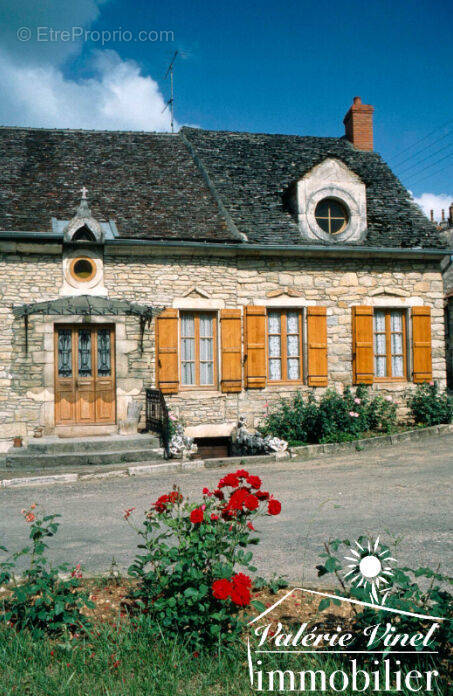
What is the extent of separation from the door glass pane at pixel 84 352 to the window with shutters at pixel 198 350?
1.77 m

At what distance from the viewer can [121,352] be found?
1073 cm

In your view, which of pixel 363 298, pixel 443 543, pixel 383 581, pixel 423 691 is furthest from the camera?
pixel 363 298

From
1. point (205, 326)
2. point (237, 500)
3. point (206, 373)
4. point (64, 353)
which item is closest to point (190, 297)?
point (205, 326)

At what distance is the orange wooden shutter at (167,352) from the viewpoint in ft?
35.5

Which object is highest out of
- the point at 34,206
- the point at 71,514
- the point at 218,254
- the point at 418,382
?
the point at 34,206

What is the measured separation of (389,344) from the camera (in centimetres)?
1241

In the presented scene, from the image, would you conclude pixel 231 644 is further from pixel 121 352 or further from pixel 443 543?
pixel 121 352

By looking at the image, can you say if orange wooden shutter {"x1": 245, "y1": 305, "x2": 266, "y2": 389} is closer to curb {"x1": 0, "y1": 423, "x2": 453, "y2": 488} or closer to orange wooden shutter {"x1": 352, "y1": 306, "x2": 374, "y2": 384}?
curb {"x1": 0, "y1": 423, "x2": 453, "y2": 488}

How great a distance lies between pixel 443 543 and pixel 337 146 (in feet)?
40.5

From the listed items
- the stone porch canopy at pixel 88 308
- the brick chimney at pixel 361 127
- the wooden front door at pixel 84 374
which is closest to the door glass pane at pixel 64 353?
the wooden front door at pixel 84 374

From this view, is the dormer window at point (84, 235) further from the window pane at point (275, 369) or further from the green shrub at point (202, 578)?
the green shrub at point (202, 578)

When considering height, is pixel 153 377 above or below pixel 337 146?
below

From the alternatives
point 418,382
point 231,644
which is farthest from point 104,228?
point 231,644

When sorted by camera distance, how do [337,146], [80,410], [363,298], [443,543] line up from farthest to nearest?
[337,146]
[363,298]
[80,410]
[443,543]
